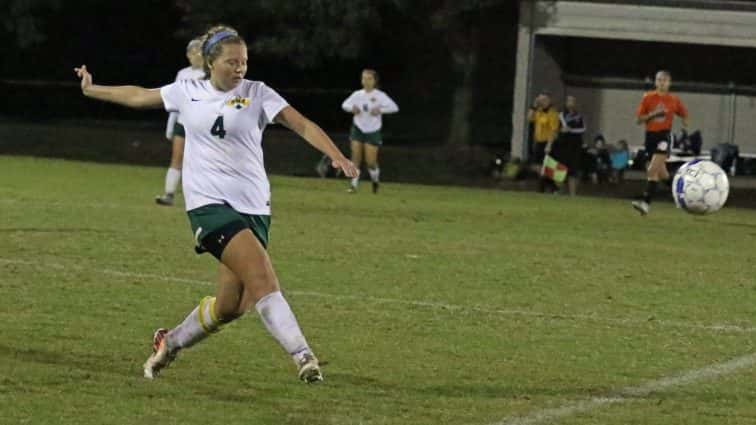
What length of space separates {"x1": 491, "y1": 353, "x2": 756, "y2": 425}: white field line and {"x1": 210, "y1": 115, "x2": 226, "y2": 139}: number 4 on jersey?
2.11 m

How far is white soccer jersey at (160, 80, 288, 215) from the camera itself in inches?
359

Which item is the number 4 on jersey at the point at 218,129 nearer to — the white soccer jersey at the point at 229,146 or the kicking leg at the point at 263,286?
the white soccer jersey at the point at 229,146

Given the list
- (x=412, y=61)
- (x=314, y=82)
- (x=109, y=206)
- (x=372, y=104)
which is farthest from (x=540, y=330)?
(x=412, y=61)

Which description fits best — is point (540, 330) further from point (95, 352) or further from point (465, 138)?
point (465, 138)

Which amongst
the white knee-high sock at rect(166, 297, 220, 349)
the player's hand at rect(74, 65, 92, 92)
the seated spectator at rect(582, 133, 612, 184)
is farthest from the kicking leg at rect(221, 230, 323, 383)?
the seated spectator at rect(582, 133, 612, 184)

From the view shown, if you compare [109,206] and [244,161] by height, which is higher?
[244,161]

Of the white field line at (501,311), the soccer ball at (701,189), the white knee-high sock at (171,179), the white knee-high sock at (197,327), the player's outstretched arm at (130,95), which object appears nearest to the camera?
the white knee-high sock at (197,327)

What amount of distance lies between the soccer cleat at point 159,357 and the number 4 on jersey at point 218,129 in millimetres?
1171

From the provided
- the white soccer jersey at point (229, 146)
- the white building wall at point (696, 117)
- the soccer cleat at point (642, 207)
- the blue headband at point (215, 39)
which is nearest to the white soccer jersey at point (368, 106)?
the soccer cleat at point (642, 207)

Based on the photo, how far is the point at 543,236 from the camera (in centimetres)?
2028

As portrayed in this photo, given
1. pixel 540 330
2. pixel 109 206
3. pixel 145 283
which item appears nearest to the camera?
pixel 540 330

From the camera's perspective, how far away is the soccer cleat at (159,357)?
9.47m

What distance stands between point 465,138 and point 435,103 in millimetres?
13052

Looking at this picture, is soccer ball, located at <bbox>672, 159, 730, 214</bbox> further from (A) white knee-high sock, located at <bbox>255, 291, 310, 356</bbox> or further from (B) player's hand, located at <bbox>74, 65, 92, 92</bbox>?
(A) white knee-high sock, located at <bbox>255, 291, 310, 356</bbox>
